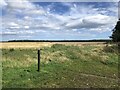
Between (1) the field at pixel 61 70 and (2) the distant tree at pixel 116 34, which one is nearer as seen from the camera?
(1) the field at pixel 61 70

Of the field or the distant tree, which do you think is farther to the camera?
the distant tree

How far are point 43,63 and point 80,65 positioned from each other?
2.53 meters

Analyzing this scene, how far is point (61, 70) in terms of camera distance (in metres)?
16.9

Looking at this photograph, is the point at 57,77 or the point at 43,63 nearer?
the point at 57,77

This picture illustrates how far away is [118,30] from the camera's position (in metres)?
43.5

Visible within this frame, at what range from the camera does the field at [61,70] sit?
1394 cm

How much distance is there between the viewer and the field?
13938mm

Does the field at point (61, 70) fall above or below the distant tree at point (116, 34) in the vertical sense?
below

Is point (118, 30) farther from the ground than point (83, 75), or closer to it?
farther from the ground

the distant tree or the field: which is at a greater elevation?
the distant tree

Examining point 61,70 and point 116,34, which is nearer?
point 61,70

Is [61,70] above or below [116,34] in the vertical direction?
below

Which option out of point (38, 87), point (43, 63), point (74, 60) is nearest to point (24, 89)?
point (38, 87)

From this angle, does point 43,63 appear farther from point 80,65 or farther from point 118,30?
point 118,30
